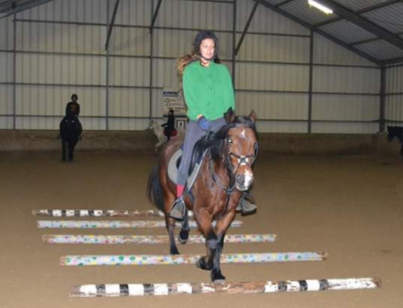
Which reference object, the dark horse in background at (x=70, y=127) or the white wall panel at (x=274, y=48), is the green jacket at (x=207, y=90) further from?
the white wall panel at (x=274, y=48)

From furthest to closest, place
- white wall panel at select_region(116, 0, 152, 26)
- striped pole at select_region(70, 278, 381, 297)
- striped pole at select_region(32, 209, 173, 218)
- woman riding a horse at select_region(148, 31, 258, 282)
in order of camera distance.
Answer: white wall panel at select_region(116, 0, 152, 26) → striped pole at select_region(32, 209, 173, 218) → woman riding a horse at select_region(148, 31, 258, 282) → striped pole at select_region(70, 278, 381, 297)

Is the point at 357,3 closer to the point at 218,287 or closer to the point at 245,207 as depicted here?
the point at 245,207

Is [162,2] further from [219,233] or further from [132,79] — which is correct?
[219,233]

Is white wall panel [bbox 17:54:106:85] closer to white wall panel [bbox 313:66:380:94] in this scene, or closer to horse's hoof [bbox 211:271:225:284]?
white wall panel [bbox 313:66:380:94]

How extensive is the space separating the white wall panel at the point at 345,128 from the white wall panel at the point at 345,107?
11.4 inches

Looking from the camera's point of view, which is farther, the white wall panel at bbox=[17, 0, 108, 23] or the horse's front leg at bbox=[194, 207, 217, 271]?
the white wall panel at bbox=[17, 0, 108, 23]

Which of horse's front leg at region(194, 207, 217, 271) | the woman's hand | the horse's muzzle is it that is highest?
the woman's hand

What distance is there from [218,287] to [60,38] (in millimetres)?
21711

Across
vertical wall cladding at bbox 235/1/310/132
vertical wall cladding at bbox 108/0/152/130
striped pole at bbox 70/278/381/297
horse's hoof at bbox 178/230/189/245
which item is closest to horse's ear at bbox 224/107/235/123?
striped pole at bbox 70/278/381/297

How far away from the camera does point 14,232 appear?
318 inches

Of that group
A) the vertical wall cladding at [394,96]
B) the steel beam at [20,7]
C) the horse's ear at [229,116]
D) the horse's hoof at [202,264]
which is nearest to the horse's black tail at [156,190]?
the horse's hoof at [202,264]

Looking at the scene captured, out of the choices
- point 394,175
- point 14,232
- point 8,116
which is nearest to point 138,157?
point 8,116

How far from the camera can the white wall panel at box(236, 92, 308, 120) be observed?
87.9 ft

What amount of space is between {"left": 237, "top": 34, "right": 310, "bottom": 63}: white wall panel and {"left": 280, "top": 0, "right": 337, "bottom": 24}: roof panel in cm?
114
